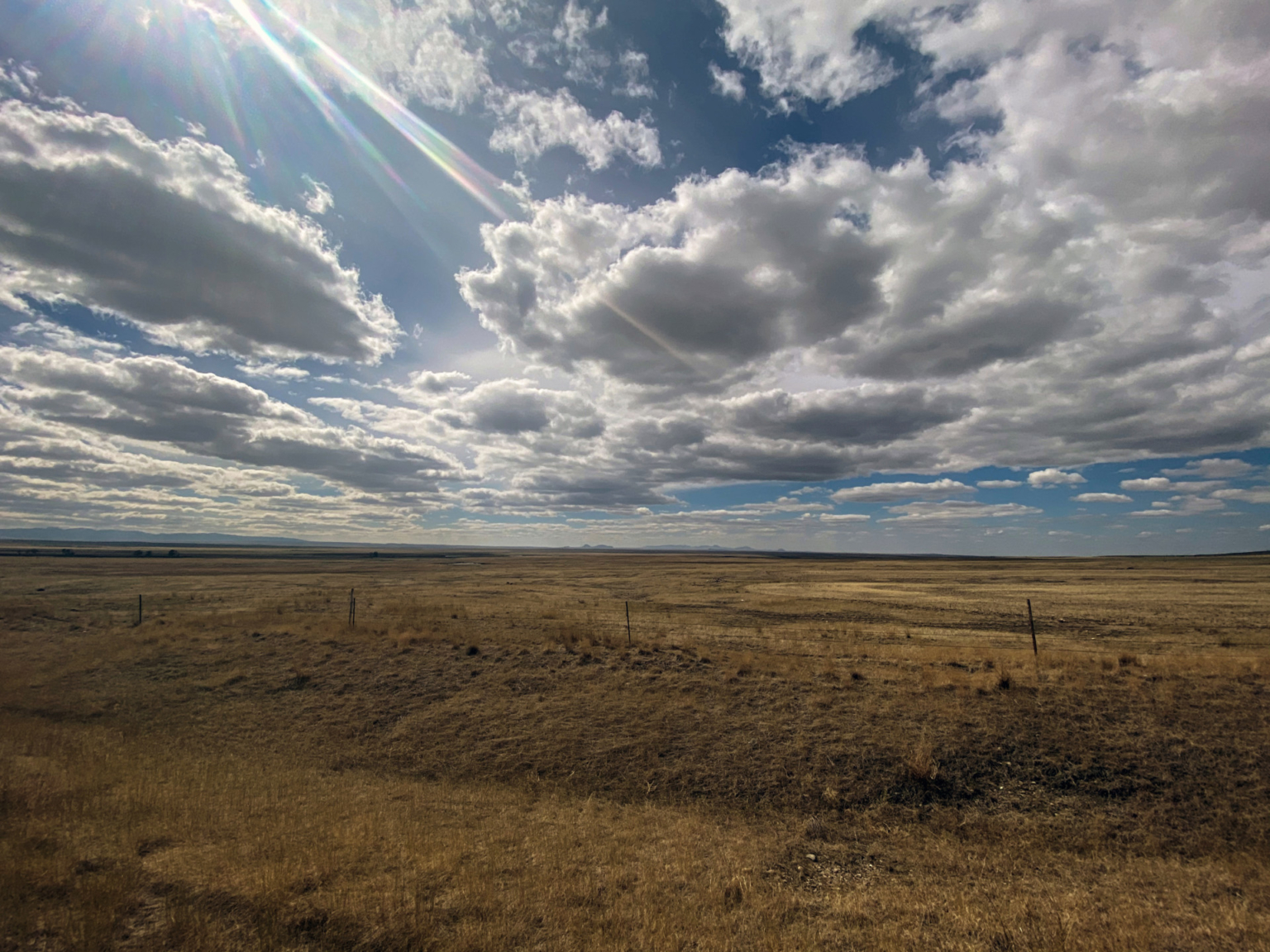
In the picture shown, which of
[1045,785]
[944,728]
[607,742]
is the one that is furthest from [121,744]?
[1045,785]

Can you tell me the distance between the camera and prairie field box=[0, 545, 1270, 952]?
283 inches

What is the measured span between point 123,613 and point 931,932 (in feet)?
161

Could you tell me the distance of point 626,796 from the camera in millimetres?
11891

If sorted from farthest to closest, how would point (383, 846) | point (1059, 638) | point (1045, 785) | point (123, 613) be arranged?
point (123, 613) → point (1059, 638) → point (1045, 785) → point (383, 846)

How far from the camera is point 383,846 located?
9180mm

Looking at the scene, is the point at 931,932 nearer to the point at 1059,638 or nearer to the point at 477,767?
the point at 477,767

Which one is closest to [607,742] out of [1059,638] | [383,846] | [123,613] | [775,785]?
[775,785]

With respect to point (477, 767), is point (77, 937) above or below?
above

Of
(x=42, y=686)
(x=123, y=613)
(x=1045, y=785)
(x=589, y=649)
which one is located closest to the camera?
(x=1045, y=785)

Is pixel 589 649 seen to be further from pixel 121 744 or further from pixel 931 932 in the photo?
pixel 931 932

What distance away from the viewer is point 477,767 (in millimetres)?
13445

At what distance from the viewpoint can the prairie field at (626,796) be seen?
23.6ft

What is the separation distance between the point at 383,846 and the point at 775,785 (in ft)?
25.3

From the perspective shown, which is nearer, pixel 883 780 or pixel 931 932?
pixel 931 932
